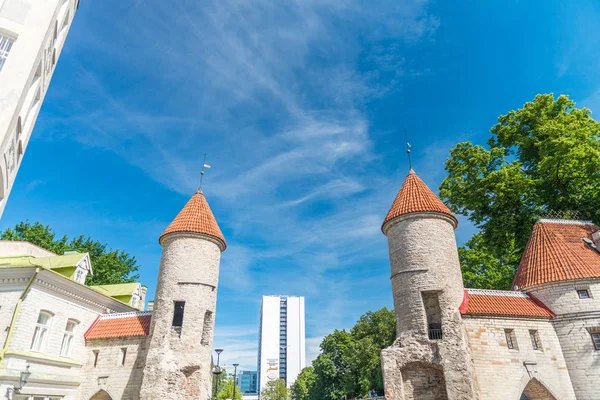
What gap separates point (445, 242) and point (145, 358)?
14791 mm

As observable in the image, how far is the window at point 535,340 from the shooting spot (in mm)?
14672

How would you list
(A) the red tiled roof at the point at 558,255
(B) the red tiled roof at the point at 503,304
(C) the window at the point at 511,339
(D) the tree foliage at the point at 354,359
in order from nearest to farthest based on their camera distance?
(C) the window at the point at 511,339, (B) the red tiled roof at the point at 503,304, (A) the red tiled roof at the point at 558,255, (D) the tree foliage at the point at 354,359

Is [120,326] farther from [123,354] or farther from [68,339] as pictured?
[68,339]

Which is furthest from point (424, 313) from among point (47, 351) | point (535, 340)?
point (47, 351)

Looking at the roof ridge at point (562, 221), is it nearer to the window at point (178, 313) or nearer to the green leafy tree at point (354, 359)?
the window at point (178, 313)

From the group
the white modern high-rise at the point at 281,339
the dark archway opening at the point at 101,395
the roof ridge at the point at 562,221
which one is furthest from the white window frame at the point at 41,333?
the white modern high-rise at the point at 281,339

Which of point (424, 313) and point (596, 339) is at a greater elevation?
point (424, 313)

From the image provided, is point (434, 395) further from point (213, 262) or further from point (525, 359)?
point (213, 262)

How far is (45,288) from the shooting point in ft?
51.3

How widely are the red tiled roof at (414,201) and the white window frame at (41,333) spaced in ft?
52.3

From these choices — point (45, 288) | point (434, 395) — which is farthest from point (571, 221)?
point (45, 288)

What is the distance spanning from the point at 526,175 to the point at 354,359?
1009 inches

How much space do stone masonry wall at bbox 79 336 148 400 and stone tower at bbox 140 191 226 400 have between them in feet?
4.34

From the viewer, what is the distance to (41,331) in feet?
50.6
